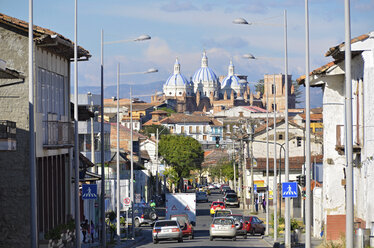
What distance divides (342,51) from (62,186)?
1335 cm

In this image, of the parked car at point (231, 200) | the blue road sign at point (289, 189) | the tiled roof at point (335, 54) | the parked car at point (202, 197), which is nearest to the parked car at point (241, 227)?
the blue road sign at point (289, 189)

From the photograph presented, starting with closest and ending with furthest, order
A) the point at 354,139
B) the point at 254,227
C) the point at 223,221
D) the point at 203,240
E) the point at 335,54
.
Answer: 1. the point at 335,54
2. the point at 354,139
3. the point at 203,240
4. the point at 223,221
5. the point at 254,227

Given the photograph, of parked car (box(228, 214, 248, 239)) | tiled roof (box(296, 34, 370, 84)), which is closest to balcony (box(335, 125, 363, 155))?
tiled roof (box(296, 34, 370, 84))

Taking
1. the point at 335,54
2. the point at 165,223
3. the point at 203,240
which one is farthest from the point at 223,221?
the point at 335,54

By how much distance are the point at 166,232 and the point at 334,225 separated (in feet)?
33.0

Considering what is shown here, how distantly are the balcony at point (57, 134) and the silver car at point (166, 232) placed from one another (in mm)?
10332

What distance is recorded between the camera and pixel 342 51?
1176 inches

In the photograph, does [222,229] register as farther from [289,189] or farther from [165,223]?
[289,189]

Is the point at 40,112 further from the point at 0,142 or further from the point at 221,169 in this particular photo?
the point at 221,169

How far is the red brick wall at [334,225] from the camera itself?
37000 millimetres

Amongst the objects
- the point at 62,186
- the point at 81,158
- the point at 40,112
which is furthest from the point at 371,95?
the point at 81,158

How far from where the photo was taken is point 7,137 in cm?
2497

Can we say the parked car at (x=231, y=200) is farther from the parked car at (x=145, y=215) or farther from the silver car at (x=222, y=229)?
the silver car at (x=222, y=229)

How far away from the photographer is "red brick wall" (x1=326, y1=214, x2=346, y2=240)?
37.0 m
